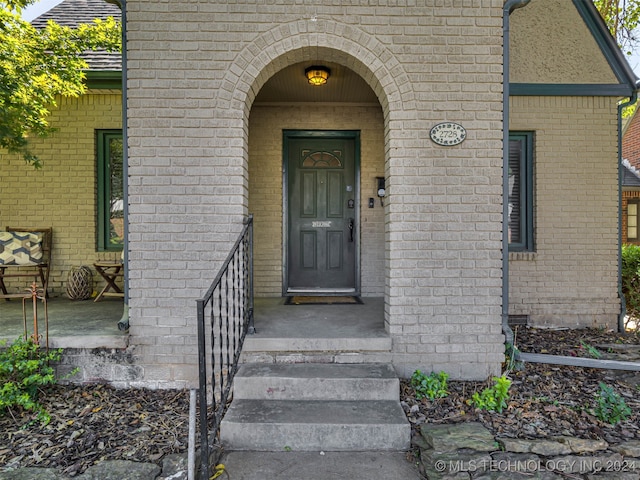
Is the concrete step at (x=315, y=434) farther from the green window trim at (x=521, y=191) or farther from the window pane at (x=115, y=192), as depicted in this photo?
the window pane at (x=115, y=192)

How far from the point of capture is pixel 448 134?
312cm

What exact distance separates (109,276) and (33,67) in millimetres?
2438

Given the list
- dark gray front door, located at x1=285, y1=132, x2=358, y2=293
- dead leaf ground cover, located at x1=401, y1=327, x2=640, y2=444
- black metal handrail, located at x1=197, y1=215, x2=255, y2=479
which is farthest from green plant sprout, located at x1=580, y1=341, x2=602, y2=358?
black metal handrail, located at x1=197, y1=215, x2=255, y2=479

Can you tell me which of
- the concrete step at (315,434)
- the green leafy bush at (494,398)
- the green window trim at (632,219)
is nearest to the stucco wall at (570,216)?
the green leafy bush at (494,398)

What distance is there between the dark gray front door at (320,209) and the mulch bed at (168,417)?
229 centimetres

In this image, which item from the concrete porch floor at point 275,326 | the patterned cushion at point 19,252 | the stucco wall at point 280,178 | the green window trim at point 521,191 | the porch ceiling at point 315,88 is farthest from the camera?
the stucco wall at point 280,178

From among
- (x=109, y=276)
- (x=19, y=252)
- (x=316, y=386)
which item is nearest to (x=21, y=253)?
(x=19, y=252)

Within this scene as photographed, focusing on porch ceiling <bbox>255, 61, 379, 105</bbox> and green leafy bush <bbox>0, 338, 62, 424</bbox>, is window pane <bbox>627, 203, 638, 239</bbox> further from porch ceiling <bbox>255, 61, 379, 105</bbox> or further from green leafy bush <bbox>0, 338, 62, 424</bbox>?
green leafy bush <bbox>0, 338, 62, 424</bbox>

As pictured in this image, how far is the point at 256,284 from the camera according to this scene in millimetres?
4832

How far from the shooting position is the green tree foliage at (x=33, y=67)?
3.81m

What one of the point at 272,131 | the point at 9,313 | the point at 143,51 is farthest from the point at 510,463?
the point at 9,313

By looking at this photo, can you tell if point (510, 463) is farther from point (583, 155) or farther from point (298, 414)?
point (583, 155)

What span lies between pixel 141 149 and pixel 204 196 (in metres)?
0.61

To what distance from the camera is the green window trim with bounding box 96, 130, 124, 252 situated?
201 inches
